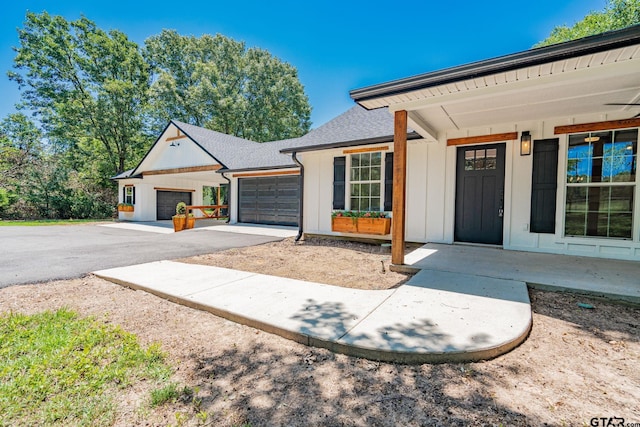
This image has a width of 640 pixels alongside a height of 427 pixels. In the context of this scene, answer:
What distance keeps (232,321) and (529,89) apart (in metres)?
4.40

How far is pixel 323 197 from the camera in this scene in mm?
7824

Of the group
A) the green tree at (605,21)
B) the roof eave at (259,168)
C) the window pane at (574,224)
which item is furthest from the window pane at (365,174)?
the green tree at (605,21)

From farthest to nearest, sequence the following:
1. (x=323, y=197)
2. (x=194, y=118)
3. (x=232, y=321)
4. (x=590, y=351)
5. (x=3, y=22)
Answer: (x=194, y=118), (x=3, y=22), (x=323, y=197), (x=232, y=321), (x=590, y=351)

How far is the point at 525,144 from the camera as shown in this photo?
17.2 ft

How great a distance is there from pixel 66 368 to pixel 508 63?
4.92 metres

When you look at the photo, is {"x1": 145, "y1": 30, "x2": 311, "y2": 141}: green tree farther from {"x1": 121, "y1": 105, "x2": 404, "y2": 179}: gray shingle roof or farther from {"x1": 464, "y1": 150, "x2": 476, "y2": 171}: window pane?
{"x1": 464, "y1": 150, "x2": 476, "y2": 171}: window pane

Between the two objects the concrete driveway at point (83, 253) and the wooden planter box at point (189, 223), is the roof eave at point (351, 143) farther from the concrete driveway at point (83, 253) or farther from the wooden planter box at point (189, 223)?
the wooden planter box at point (189, 223)

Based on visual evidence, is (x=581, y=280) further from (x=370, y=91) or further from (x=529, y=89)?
(x=370, y=91)

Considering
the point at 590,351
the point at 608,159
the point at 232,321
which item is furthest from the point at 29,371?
the point at 608,159

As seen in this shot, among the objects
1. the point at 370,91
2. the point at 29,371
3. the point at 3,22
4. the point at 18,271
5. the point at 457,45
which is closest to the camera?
the point at 29,371

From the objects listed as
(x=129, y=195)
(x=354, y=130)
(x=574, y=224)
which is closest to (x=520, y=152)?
(x=574, y=224)

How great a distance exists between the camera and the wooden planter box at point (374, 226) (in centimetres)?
663

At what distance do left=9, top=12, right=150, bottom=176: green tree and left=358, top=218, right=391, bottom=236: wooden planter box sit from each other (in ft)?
68.8

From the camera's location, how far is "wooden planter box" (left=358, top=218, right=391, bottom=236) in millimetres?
6629
